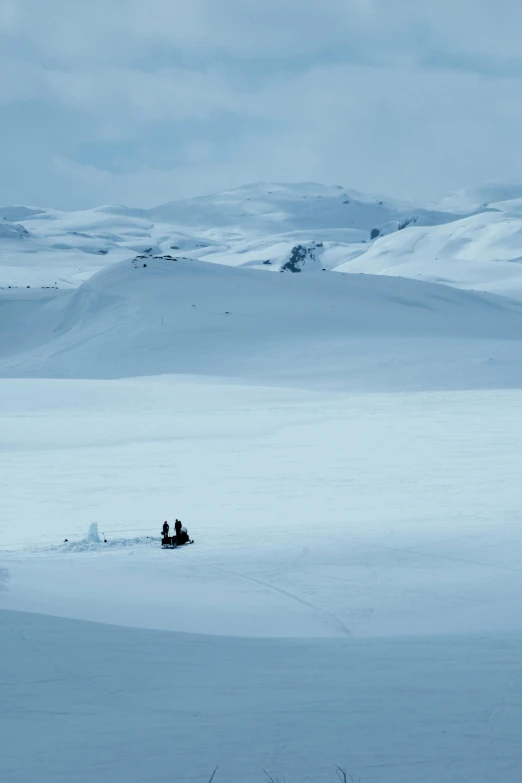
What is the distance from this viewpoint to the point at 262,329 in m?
42.3

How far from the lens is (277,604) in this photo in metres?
8.38

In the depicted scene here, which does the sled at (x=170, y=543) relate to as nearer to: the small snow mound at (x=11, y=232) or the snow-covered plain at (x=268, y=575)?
the snow-covered plain at (x=268, y=575)

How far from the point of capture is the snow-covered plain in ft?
15.8

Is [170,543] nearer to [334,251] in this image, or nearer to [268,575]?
[268,575]

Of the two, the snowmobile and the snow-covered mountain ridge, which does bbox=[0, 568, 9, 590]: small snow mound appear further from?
the snow-covered mountain ridge

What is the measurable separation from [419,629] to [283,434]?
1422cm

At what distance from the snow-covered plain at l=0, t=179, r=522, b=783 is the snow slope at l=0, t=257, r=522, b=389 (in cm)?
46

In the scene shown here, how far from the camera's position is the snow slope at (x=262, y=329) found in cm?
3481

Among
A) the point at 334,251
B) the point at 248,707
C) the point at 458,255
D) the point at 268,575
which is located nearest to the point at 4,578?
the point at 268,575

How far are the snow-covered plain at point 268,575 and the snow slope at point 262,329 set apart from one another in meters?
0.46

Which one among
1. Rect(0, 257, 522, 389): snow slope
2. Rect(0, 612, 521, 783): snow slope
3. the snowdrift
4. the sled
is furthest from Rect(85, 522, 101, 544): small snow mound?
the snowdrift

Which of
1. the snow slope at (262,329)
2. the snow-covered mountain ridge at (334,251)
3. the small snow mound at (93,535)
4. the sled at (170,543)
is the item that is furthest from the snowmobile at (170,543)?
the snow-covered mountain ridge at (334,251)

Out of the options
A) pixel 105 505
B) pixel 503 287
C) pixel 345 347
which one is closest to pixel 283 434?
pixel 105 505

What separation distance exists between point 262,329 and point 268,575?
3319cm
